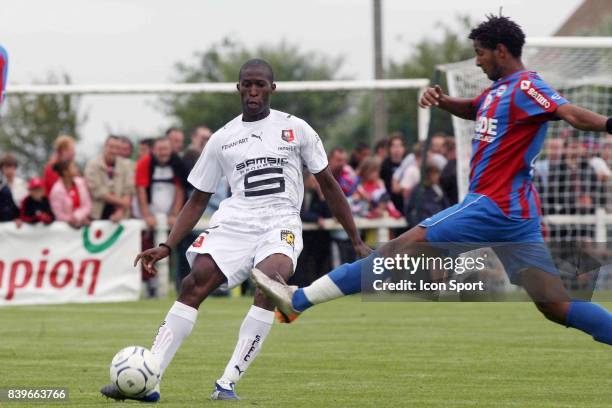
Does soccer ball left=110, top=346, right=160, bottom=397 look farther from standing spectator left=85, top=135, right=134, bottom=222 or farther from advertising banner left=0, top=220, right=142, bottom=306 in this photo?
standing spectator left=85, top=135, right=134, bottom=222

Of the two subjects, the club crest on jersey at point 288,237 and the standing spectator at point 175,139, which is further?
the standing spectator at point 175,139

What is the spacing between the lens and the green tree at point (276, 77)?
2490 inches

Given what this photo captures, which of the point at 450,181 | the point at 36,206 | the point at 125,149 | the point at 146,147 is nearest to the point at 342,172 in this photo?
the point at 450,181

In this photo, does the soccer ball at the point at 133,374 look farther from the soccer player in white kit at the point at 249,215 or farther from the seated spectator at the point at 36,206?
the seated spectator at the point at 36,206

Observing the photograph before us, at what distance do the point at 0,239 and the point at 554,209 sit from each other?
888 centimetres

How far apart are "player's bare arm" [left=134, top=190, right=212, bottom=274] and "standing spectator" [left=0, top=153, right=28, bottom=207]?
11.0 meters

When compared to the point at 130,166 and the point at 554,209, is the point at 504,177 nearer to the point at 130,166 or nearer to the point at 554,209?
the point at 130,166

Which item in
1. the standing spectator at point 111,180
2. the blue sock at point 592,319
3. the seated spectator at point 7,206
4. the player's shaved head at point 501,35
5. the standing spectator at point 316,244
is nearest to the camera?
the blue sock at point 592,319

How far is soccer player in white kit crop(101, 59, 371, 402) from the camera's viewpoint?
8766 mm

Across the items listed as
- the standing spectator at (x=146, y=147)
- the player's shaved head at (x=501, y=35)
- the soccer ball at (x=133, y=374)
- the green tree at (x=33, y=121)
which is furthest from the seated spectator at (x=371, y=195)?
the green tree at (x=33, y=121)

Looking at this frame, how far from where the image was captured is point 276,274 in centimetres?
868

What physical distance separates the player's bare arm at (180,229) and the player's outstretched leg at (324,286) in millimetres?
709

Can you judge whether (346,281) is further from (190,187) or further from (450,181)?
(450,181)

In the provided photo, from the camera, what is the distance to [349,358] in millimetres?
11578
